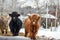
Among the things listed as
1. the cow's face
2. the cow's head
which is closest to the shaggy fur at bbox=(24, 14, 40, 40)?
the cow's face

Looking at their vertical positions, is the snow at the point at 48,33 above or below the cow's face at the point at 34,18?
below

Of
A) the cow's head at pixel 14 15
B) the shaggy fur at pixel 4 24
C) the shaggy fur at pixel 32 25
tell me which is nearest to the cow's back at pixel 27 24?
the shaggy fur at pixel 32 25

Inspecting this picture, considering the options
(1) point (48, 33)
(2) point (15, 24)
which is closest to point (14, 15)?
(2) point (15, 24)

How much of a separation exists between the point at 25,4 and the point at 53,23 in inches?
18.4

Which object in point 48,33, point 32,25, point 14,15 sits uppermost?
point 14,15

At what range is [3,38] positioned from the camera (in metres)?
2.67

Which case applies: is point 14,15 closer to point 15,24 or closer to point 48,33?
point 15,24

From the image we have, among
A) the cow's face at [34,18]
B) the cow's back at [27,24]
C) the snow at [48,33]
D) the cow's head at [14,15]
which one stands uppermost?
the cow's head at [14,15]

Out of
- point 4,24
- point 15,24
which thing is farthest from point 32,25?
point 4,24

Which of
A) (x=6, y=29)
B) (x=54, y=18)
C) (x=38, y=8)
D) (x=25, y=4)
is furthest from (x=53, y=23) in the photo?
(x=6, y=29)

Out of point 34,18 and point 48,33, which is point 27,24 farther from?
point 48,33

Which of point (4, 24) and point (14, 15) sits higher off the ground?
point (14, 15)

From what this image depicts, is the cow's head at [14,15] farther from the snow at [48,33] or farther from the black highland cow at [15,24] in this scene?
the snow at [48,33]

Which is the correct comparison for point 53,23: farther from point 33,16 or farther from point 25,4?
point 25,4
